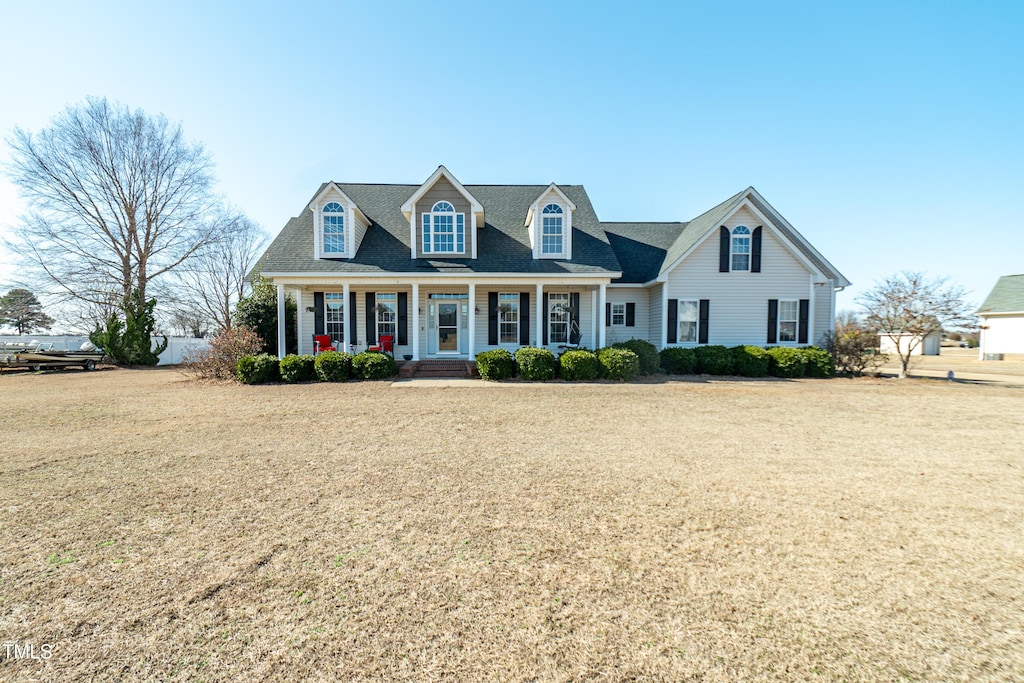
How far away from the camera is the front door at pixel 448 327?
17406 millimetres

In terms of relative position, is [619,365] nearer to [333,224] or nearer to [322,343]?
[322,343]

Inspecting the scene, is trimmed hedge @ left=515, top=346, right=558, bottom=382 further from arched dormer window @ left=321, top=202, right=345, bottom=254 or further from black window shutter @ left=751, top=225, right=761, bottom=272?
black window shutter @ left=751, top=225, right=761, bottom=272

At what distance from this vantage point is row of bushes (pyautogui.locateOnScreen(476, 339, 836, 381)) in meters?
13.5

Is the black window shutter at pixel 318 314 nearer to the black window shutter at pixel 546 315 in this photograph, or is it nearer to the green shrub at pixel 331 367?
the green shrub at pixel 331 367

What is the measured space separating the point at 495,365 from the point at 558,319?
5662 mm

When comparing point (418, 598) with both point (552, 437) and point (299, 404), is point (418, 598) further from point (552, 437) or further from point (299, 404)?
point (299, 404)

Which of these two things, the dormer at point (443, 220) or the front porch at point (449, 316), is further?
the front porch at point (449, 316)

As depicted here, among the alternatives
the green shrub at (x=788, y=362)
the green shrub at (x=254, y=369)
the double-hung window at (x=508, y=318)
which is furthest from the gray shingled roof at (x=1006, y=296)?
the green shrub at (x=254, y=369)

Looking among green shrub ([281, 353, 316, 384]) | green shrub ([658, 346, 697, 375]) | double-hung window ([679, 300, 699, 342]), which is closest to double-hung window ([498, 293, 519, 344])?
green shrub ([658, 346, 697, 375])

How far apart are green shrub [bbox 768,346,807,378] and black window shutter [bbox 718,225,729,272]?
402 centimetres

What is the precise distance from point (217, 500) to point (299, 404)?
579 centimetres

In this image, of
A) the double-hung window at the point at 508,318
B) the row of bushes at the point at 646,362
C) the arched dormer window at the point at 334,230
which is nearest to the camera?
the row of bushes at the point at 646,362

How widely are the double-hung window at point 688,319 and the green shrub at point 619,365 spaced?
5.00 meters

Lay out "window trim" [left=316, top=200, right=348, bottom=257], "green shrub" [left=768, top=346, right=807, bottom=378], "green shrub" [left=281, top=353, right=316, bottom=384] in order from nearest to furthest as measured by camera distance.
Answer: "green shrub" [left=281, top=353, right=316, bottom=384], "green shrub" [left=768, top=346, right=807, bottom=378], "window trim" [left=316, top=200, right=348, bottom=257]
